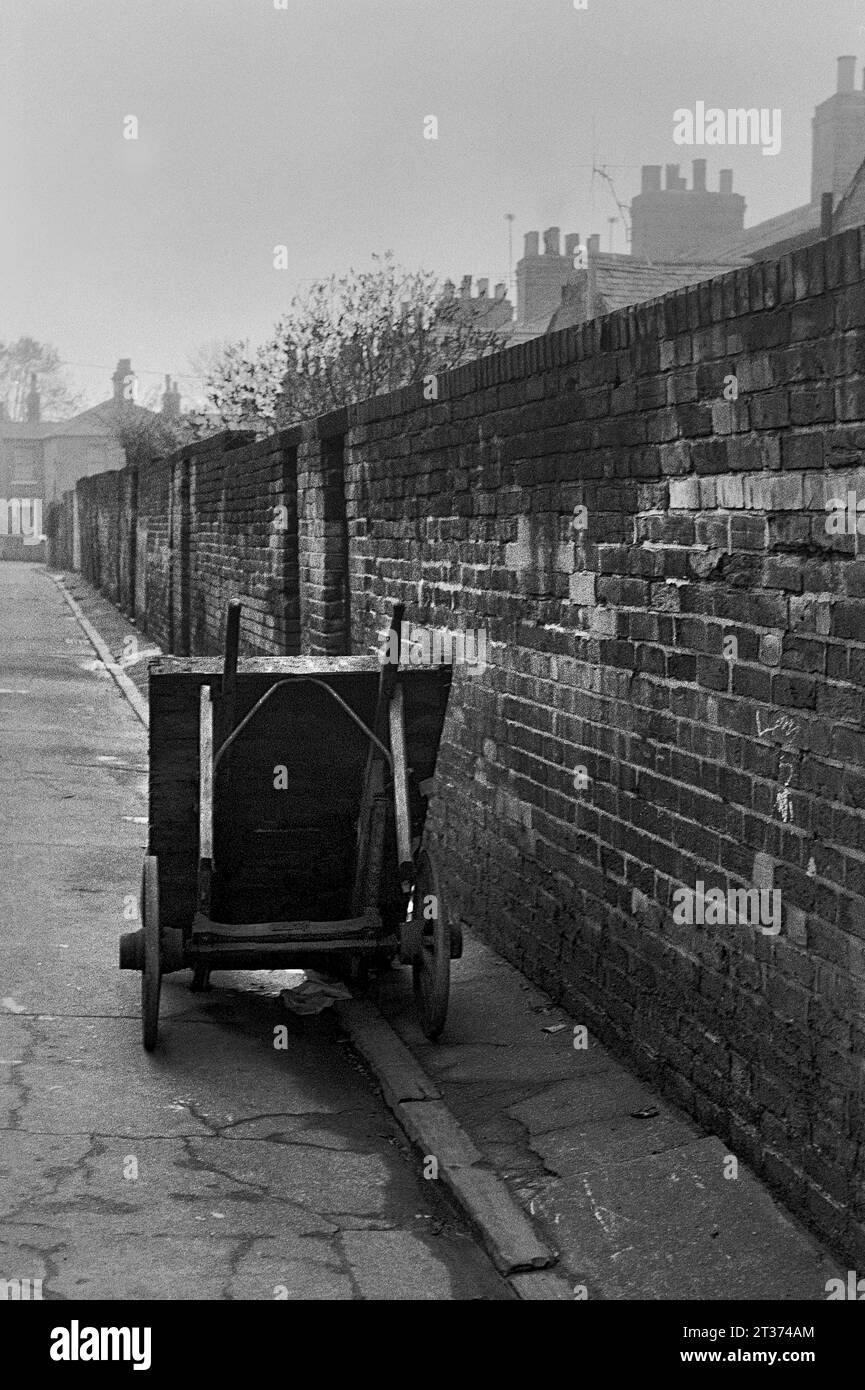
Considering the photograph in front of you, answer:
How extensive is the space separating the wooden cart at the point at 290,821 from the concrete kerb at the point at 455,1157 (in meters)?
0.21

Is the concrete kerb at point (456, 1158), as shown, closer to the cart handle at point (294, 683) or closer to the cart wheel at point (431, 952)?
the cart wheel at point (431, 952)

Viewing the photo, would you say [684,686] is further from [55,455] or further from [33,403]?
[33,403]

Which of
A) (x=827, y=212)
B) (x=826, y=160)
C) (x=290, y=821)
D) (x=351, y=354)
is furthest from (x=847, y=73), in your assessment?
(x=290, y=821)

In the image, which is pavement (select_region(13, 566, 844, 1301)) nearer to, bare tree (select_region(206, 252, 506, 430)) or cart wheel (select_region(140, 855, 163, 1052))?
cart wheel (select_region(140, 855, 163, 1052))

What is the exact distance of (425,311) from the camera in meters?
24.0

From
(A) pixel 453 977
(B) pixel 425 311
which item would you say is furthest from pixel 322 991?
(B) pixel 425 311

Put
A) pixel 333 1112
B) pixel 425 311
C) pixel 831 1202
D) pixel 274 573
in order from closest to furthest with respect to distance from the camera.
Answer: pixel 831 1202 < pixel 333 1112 < pixel 274 573 < pixel 425 311

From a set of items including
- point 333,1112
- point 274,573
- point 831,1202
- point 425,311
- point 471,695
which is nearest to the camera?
point 831,1202

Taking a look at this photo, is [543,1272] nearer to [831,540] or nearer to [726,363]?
[831,540]

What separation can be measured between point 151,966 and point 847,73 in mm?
56345

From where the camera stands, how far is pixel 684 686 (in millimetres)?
5164

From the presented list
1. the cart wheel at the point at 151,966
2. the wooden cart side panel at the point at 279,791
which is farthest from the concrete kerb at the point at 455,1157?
the cart wheel at the point at 151,966

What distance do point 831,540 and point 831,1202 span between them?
164 centimetres

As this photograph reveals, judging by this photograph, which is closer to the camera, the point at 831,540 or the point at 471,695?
the point at 831,540
